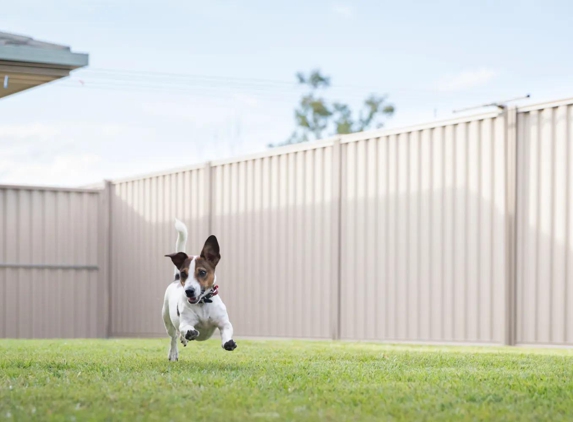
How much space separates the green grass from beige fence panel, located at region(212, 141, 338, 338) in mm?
6554

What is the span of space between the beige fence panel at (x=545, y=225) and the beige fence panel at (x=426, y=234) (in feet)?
0.90

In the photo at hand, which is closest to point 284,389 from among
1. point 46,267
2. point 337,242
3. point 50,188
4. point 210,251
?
point 210,251

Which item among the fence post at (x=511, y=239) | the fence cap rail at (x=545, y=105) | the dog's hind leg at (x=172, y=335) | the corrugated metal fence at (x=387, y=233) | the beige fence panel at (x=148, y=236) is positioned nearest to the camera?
the dog's hind leg at (x=172, y=335)

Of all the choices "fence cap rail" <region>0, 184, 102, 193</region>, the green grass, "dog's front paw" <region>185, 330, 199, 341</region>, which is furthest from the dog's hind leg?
"fence cap rail" <region>0, 184, 102, 193</region>

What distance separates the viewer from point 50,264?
1775 cm

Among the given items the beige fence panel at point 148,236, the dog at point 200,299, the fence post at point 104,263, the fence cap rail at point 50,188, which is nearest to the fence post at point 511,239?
the dog at point 200,299

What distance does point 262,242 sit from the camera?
15.5 m

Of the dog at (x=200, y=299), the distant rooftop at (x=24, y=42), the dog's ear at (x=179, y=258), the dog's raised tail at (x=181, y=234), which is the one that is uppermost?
the distant rooftop at (x=24, y=42)

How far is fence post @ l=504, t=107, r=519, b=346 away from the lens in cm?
1162

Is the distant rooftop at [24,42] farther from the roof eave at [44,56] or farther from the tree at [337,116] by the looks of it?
the tree at [337,116]

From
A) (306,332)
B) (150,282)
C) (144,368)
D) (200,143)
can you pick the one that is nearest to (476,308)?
(306,332)

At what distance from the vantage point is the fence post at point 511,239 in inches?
457

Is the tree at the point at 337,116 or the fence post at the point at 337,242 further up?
the tree at the point at 337,116

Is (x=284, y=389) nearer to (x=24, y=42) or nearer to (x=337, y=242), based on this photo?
(x=24, y=42)
